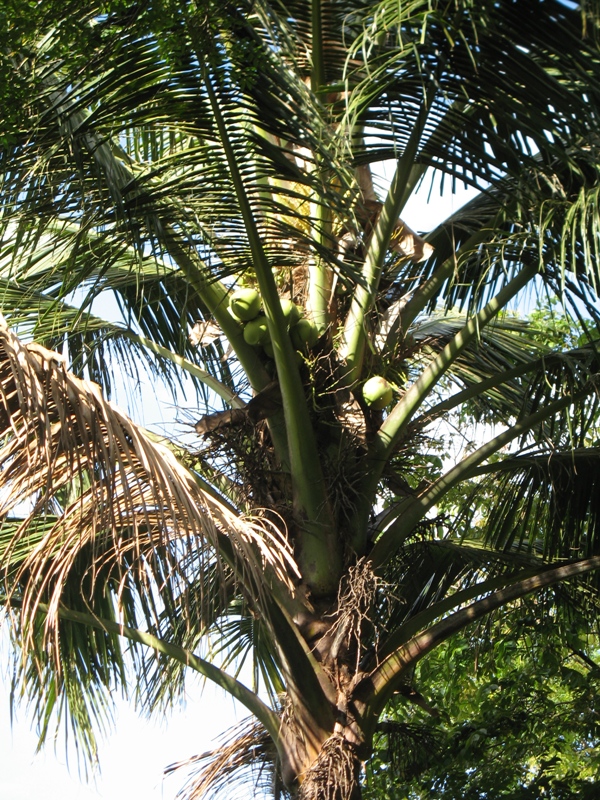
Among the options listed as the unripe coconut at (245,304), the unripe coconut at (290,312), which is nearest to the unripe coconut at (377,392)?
the unripe coconut at (290,312)

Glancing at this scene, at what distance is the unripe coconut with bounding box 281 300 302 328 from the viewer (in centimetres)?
364

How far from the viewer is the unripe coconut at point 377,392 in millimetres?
3762

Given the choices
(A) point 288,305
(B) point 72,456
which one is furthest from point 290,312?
(B) point 72,456

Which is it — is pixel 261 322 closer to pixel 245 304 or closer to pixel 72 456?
pixel 245 304

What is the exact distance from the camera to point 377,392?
376 centimetres

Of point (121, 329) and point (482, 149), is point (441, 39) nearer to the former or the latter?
point (482, 149)

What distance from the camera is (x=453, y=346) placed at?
12.1ft

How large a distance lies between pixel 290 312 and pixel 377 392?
48 cm

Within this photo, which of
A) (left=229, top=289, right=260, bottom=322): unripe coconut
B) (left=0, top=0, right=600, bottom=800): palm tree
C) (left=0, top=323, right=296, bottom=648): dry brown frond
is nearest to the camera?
(left=0, top=323, right=296, bottom=648): dry brown frond

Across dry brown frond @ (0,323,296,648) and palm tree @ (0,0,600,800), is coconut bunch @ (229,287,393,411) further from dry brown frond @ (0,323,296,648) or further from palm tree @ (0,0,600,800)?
dry brown frond @ (0,323,296,648)

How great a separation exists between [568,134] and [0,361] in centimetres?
202

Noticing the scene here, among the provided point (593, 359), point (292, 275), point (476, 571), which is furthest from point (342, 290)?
point (476, 571)

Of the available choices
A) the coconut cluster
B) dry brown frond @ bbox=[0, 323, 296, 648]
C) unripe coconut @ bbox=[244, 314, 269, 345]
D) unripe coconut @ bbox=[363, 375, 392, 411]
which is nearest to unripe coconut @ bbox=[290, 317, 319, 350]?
the coconut cluster

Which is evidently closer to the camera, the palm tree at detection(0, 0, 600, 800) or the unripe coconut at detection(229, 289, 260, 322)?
the palm tree at detection(0, 0, 600, 800)
